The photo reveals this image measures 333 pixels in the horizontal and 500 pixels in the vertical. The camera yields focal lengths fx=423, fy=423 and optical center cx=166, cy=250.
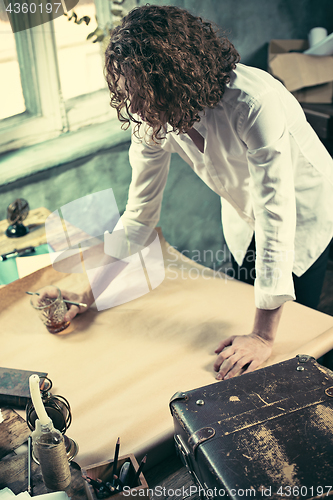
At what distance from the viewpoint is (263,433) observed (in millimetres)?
738

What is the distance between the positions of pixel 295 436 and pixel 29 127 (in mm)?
1729

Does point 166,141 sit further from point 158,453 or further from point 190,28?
point 158,453

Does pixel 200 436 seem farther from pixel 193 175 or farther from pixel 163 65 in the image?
pixel 193 175

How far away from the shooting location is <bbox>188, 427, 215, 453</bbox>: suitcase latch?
2.44ft

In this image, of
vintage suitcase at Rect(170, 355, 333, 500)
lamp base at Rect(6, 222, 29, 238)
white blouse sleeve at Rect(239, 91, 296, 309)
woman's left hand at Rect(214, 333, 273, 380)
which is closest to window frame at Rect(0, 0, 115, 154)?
lamp base at Rect(6, 222, 29, 238)

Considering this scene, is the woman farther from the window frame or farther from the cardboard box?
the cardboard box

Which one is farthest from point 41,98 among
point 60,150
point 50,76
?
point 60,150

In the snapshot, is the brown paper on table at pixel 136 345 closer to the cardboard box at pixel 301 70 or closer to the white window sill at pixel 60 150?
the white window sill at pixel 60 150

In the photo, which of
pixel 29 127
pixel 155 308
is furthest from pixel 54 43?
pixel 155 308

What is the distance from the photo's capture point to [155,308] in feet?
4.83

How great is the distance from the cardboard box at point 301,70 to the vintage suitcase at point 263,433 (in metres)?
2.12

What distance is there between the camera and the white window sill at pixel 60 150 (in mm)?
1901

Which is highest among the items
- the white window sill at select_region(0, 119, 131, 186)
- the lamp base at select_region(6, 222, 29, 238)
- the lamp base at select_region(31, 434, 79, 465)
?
the white window sill at select_region(0, 119, 131, 186)

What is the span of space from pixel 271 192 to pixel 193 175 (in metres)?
1.65
